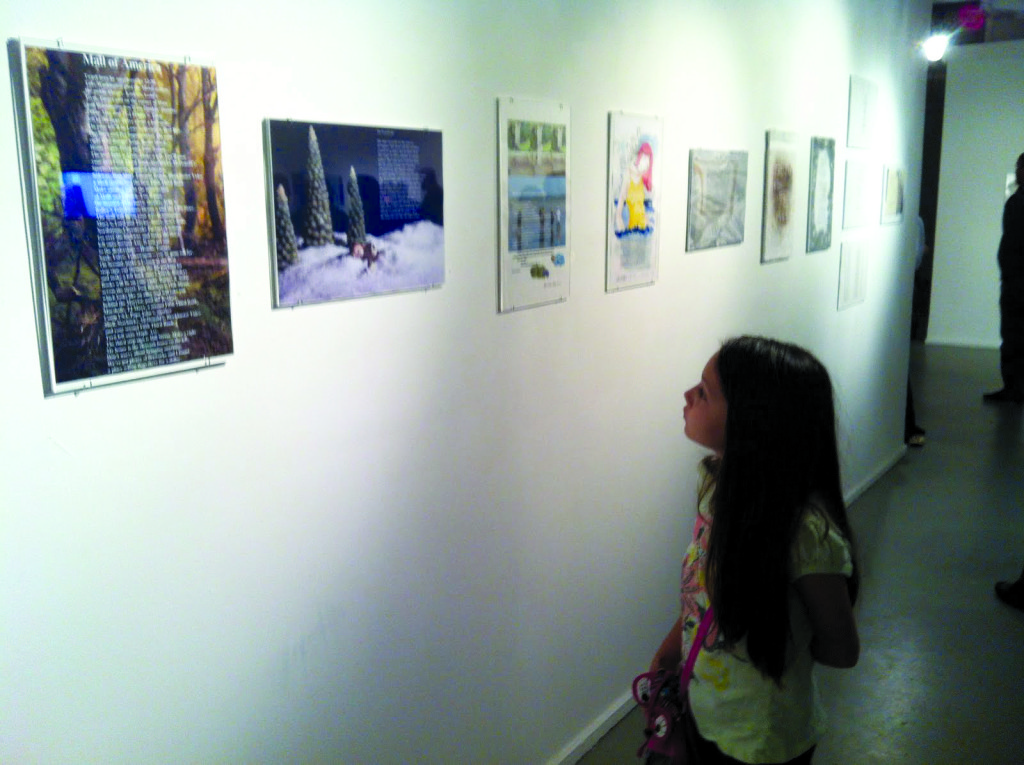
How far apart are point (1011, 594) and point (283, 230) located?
4226mm

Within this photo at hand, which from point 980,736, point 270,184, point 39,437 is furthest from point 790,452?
point 980,736

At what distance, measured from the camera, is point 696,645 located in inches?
72.7

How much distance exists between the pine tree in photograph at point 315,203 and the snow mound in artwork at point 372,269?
3 cm

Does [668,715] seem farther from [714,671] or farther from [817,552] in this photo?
[817,552]

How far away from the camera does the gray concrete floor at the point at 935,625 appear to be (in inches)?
131

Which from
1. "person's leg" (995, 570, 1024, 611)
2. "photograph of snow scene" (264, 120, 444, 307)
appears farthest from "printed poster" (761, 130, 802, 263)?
"photograph of snow scene" (264, 120, 444, 307)

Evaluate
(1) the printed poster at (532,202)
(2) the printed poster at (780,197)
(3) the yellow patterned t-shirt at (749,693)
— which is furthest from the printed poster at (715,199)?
(3) the yellow patterned t-shirt at (749,693)

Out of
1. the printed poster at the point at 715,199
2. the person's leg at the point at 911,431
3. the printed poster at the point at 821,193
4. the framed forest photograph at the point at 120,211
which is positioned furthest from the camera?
the person's leg at the point at 911,431

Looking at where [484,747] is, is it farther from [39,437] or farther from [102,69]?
[102,69]

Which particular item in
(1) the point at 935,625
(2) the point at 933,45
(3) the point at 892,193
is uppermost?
(2) the point at 933,45

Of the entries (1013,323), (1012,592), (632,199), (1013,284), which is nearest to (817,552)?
(632,199)

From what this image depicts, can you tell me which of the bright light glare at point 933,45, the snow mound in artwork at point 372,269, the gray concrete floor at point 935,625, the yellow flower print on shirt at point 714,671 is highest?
the bright light glare at point 933,45

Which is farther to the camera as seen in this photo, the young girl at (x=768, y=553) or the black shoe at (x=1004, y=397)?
the black shoe at (x=1004, y=397)

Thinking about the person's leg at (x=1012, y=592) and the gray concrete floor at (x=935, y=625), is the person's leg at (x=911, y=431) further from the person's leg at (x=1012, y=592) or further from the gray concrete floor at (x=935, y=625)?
the person's leg at (x=1012, y=592)
